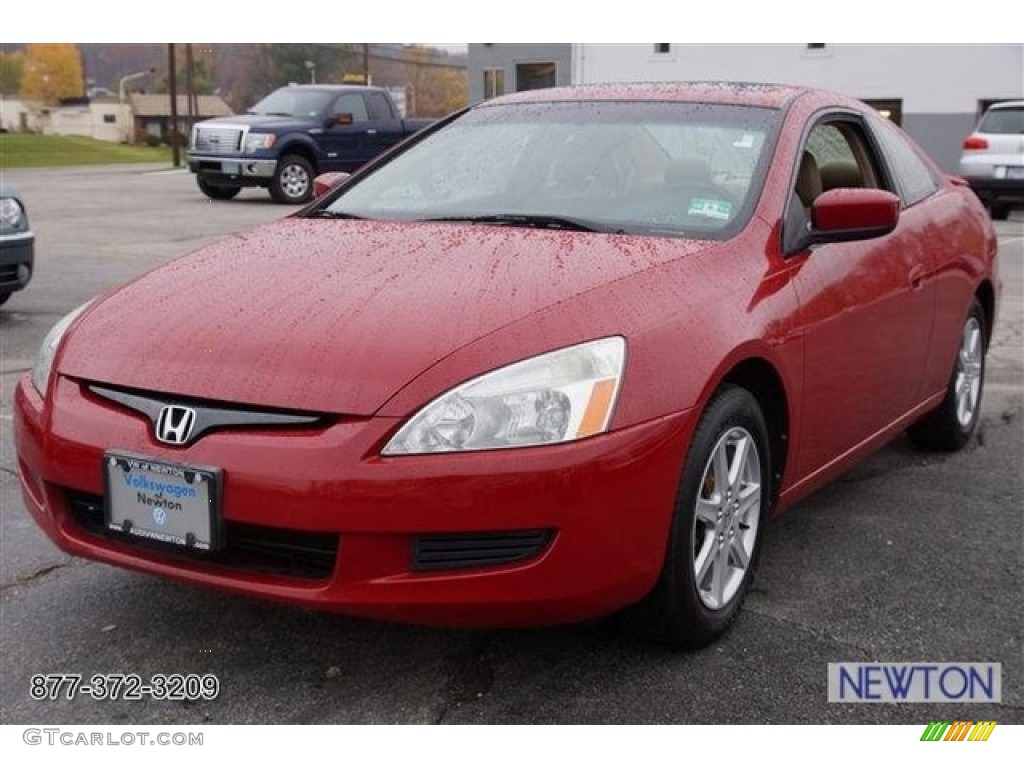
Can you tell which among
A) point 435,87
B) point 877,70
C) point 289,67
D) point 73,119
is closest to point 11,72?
point 73,119

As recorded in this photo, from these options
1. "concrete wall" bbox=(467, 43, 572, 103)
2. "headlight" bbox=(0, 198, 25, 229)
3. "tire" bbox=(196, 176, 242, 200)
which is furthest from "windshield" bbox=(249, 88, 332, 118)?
"concrete wall" bbox=(467, 43, 572, 103)

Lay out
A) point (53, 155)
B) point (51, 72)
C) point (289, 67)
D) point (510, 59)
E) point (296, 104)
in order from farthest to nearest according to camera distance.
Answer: point (51, 72) < point (289, 67) < point (53, 155) < point (510, 59) < point (296, 104)

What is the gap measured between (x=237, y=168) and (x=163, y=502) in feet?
52.1

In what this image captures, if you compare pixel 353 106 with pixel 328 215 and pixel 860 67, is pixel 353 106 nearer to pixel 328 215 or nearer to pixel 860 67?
pixel 328 215

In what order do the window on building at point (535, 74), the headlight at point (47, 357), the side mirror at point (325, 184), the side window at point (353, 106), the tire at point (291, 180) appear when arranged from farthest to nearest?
the window on building at point (535, 74) → the side window at point (353, 106) → the tire at point (291, 180) → the side mirror at point (325, 184) → the headlight at point (47, 357)

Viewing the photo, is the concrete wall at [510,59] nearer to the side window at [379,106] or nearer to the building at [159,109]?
the side window at [379,106]

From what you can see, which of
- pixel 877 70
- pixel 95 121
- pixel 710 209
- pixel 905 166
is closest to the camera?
pixel 710 209

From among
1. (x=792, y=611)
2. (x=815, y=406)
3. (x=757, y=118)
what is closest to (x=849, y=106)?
(x=757, y=118)

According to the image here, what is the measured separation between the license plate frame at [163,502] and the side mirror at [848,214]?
1862 millimetres

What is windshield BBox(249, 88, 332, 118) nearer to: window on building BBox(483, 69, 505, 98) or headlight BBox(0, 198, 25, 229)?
headlight BBox(0, 198, 25, 229)

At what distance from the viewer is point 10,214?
7.10 meters

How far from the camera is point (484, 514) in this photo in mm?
2436

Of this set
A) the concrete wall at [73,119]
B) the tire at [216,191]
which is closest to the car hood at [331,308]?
the tire at [216,191]

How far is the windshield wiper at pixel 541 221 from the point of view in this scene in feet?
10.9
